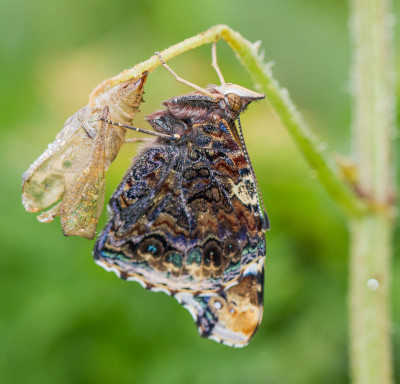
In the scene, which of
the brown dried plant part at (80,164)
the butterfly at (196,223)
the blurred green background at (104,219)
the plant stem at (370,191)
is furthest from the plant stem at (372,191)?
the brown dried plant part at (80,164)

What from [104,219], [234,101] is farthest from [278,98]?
[104,219]

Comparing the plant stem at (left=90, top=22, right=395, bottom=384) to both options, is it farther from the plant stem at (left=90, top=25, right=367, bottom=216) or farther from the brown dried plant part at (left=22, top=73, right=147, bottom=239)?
the brown dried plant part at (left=22, top=73, right=147, bottom=239)

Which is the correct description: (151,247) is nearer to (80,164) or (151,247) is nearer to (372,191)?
(80,164)

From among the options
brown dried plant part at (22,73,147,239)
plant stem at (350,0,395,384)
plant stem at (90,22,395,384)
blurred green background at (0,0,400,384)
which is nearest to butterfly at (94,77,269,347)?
brown dried plant part at (22,73,147,239)

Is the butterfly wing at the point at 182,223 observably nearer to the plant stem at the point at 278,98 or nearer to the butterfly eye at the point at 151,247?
the butterfly eye at the point at 151,247

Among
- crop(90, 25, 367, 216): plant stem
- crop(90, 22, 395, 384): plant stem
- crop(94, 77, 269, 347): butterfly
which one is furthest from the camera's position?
crop(90, 22, 395, 384): plant stem

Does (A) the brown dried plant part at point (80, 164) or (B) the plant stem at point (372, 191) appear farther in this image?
(B) the plant stem at point (372, 191)
